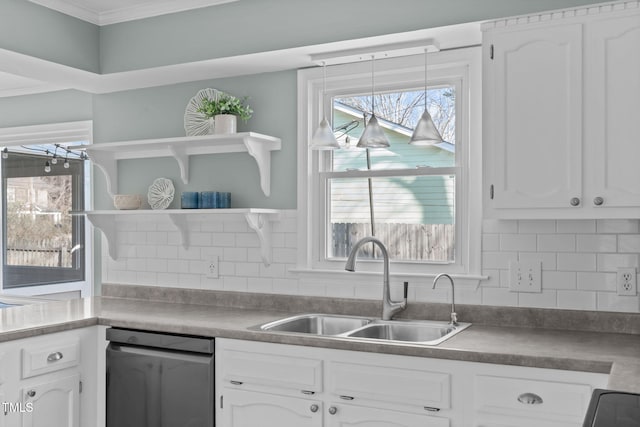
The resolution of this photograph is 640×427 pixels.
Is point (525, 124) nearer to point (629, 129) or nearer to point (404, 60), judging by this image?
point (629, 129)

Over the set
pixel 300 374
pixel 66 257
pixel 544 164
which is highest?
pixel 544 164

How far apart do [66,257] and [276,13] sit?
249 centimetres

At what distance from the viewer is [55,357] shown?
3.04m

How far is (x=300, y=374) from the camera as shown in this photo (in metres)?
2.70

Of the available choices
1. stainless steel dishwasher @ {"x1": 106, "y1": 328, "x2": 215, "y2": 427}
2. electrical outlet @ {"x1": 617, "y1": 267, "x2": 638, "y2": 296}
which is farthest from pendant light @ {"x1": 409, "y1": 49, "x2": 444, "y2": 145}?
stainless steel dishwasher @ {"x1": 106, "y1": 328, "x2": 215, "y2": 427}

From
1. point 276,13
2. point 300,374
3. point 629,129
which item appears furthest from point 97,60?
point 629,129

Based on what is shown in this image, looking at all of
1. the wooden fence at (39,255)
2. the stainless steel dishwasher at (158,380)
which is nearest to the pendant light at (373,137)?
the stainless steel dishwasher at (158,380)

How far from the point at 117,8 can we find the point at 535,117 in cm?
236

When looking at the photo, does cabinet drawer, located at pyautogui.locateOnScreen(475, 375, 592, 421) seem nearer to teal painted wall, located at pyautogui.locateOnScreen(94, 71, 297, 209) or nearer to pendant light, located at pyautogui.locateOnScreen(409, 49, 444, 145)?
pendant light, located at pyautogui.locateOnScreen(409, 49, 444, 145)

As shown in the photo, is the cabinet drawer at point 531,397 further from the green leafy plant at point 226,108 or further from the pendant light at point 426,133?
the green leafy plant at point 226,108

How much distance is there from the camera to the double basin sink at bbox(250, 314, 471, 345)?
9.62 ft

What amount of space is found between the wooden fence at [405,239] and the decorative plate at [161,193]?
105cm

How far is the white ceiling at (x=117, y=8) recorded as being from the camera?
3.45 meters

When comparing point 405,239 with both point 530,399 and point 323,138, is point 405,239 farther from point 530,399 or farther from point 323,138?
point 530,399
